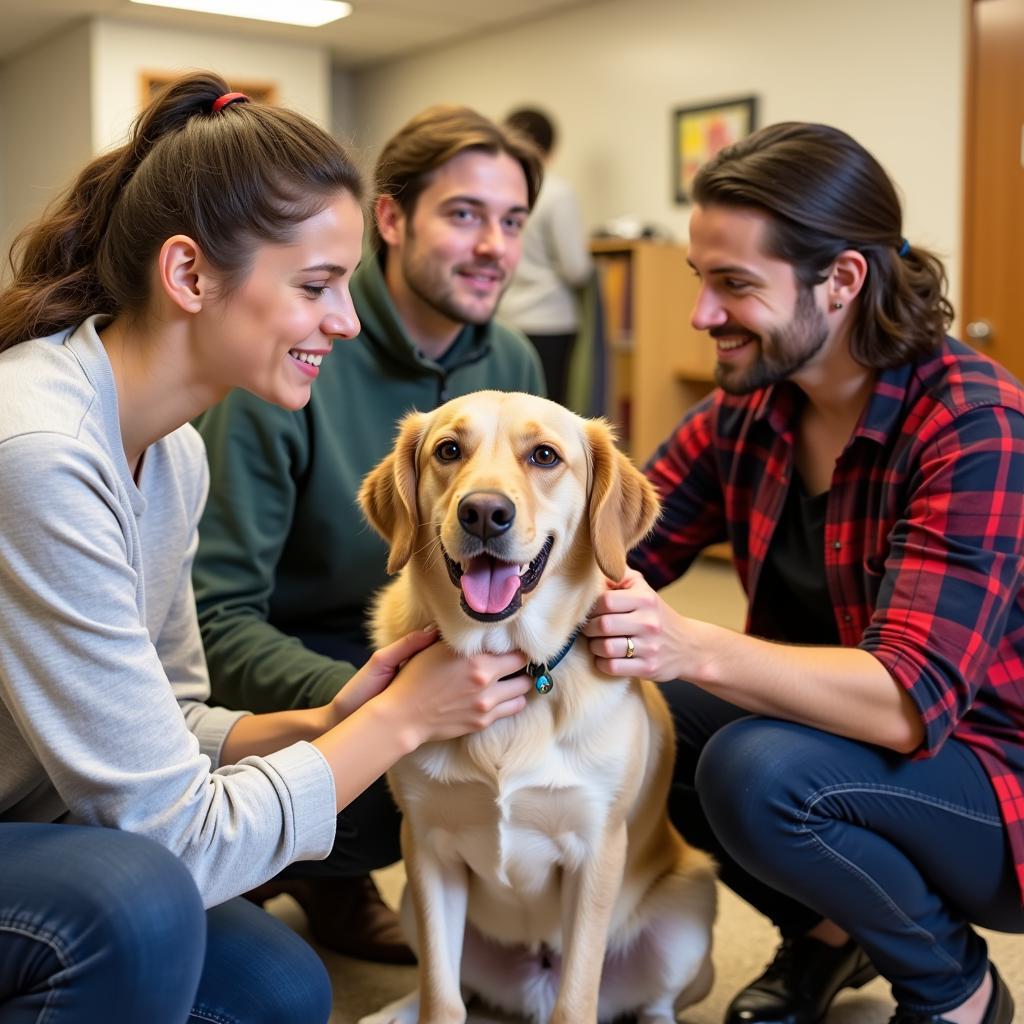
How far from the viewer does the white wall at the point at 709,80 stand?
5039 millimetres

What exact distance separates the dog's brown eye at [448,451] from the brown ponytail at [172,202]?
0.32 meters

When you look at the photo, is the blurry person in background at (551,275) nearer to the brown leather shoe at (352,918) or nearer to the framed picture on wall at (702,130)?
the framed picture on wall at (702,130)

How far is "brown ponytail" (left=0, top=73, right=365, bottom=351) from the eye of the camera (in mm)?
1296

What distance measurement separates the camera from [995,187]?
15.5 ft

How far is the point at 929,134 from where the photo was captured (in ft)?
16.6

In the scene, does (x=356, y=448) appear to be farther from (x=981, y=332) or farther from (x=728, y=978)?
(x=981, y=332)

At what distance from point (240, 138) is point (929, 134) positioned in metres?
4.44

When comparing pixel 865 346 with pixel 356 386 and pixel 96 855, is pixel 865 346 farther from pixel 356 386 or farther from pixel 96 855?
pixel 96 855

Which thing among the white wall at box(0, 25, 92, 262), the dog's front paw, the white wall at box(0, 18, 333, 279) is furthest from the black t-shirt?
the white wall at box(0, 25, 92, 262)

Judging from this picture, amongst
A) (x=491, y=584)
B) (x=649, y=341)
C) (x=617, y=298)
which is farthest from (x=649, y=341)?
(x=491, y=584)

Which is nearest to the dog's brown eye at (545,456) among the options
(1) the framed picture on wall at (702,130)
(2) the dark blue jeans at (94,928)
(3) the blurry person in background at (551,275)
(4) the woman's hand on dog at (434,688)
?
(4) the woman's hand on dog at (434,688)

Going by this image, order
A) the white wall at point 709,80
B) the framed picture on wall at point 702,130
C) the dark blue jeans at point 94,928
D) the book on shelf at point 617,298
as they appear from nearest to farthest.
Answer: the dark blue jeans at point 94,928, the white wall at point 709,80, the book on shelf at point 617,298, the framed picture on wall at point 702,130

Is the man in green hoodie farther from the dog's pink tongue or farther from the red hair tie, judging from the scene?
the red hair tie

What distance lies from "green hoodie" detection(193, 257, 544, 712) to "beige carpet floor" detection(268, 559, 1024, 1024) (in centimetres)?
49
